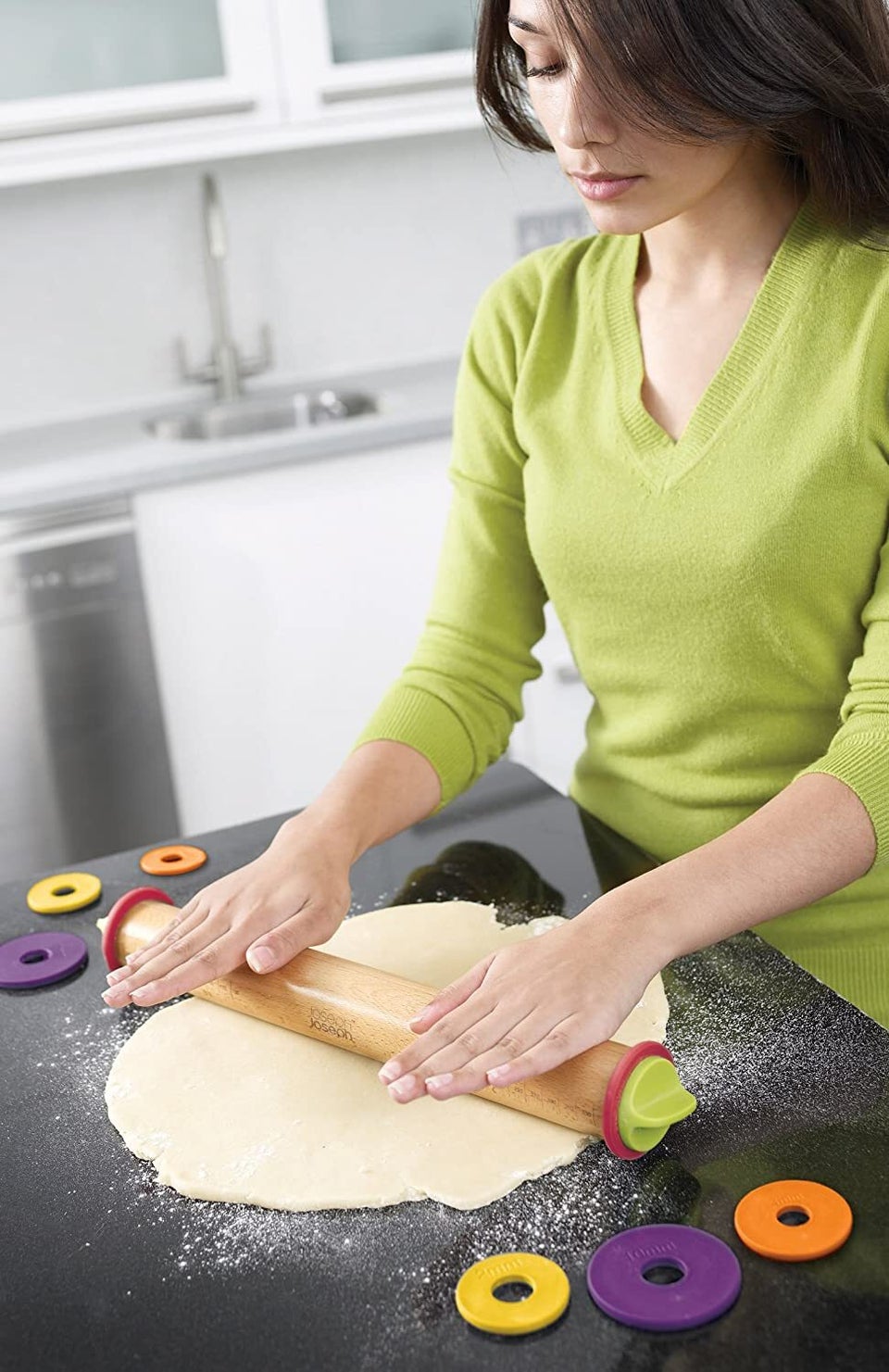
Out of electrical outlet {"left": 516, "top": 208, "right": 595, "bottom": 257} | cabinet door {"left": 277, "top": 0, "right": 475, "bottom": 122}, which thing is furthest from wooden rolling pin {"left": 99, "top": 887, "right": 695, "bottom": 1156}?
electrical outlet {"left": 516, "top": 208, "right": 595, "bottom": 257}

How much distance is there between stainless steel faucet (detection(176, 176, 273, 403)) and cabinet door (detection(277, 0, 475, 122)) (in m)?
0.29

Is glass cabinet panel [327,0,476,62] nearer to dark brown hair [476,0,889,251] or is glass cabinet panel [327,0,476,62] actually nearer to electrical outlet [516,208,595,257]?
electrical outlet [516,208,595,257]

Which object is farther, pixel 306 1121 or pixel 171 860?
pixel 171 860

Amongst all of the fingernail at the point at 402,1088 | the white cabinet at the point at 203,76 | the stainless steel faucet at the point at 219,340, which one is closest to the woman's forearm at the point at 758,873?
the fingernail at the point at 402,1088

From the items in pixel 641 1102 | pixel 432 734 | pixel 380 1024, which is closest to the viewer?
pixel 641 1102

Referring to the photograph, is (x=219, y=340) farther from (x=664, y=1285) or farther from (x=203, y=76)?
(x=664, y=1285)

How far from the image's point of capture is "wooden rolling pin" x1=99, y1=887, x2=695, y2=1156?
85 cm

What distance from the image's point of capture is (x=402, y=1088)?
0.86 meters

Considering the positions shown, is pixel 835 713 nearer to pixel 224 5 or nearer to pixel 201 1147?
pixel 201 1147

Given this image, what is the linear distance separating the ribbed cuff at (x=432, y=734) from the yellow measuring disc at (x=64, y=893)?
23cm

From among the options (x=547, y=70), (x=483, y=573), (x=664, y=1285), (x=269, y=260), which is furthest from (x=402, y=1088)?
(x=269, y=260)

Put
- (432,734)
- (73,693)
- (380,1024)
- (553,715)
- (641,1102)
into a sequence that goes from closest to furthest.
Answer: (641,1102), (380,1024), (432,734), (73,693), (553,715)

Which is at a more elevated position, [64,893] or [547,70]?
[547,70]

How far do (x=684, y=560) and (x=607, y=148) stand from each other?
0.29m
